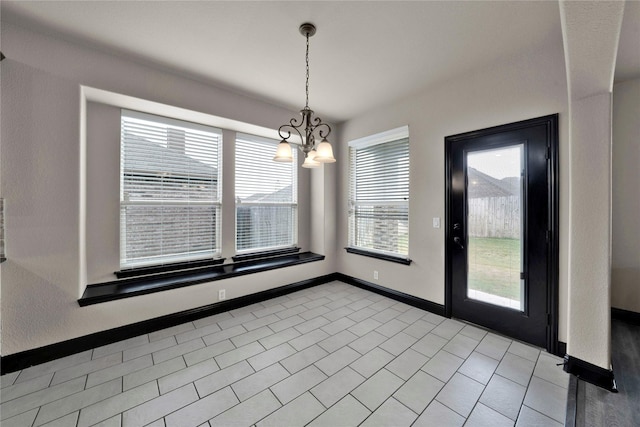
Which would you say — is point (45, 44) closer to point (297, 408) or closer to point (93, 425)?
point (93, 425)

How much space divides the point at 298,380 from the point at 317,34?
9.57ft

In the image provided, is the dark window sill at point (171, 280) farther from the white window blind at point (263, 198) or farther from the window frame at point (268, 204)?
the white window blind at point (263, 198)

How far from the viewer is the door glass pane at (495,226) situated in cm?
255

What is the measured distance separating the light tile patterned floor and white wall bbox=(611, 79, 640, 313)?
1.76 m

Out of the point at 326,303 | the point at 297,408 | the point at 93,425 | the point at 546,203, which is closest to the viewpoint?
the point at 93,425

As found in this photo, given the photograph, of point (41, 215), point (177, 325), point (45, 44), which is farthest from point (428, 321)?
point (45, 44)

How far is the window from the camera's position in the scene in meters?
3.58

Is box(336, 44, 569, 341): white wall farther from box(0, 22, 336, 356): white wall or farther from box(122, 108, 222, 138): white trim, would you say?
box(0, 22, 336, 356): white wall

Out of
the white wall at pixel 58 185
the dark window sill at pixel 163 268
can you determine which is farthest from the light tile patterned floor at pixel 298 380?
the dark window sill at pixel 163 268

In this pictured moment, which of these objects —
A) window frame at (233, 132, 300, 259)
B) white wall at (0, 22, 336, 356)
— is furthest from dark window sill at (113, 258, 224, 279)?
window frame at (233, 132, 300, 259)

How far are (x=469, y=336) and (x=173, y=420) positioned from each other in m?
2.72

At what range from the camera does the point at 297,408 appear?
1.69m

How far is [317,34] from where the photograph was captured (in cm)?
219

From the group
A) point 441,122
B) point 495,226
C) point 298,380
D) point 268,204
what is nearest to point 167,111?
point 268,204
